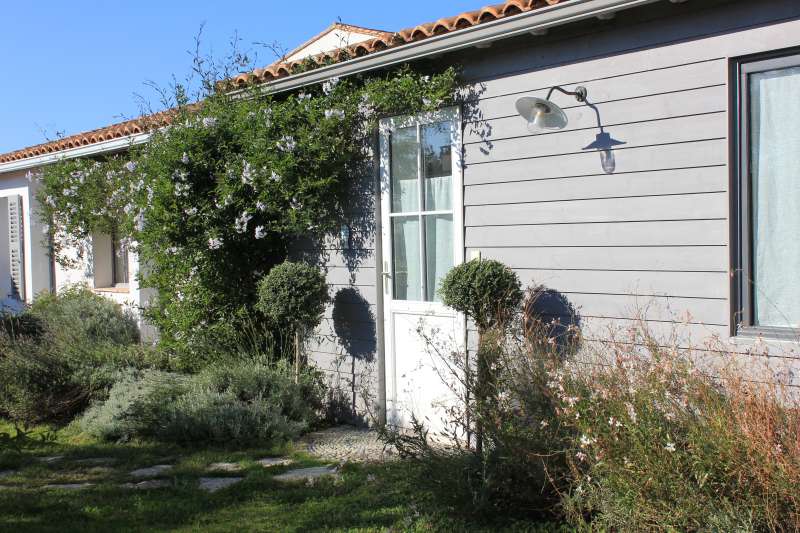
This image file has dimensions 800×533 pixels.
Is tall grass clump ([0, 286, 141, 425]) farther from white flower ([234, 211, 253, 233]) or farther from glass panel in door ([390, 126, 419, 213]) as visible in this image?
glass panel in door ([390, 126, 419, 213])

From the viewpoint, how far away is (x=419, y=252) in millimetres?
6438

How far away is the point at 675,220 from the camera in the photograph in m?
4.77

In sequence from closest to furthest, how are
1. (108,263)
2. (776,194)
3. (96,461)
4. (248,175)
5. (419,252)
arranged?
(776,194), (96,461), (419,252), (248,175), (108,263)

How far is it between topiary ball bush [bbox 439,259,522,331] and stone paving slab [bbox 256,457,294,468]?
173 centimetres

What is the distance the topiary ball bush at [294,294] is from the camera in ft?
21.9

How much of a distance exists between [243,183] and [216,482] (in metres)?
2.75

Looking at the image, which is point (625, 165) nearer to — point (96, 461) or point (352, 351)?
point (352, 351)

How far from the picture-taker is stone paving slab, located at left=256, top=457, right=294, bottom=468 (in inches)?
226

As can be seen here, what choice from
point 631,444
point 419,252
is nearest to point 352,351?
point 419,252

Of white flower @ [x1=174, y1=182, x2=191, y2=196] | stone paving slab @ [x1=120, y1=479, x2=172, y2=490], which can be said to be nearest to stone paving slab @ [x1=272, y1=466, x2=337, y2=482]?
stone paving slab @ [x1=120, y1=479, x2=172, y2=490]

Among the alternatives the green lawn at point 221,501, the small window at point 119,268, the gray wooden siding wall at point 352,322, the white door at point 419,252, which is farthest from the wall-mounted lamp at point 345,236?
the small window at point 119,268

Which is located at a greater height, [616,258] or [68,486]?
[616,258]

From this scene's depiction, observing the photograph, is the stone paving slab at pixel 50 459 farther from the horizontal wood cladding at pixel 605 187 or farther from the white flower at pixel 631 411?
the white flower at pixel 631 411

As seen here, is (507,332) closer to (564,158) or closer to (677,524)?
(564,158)
